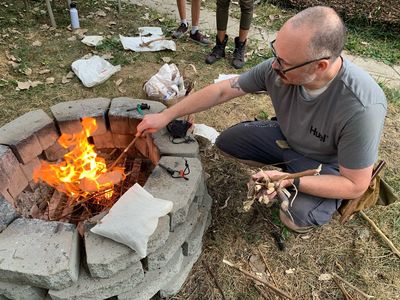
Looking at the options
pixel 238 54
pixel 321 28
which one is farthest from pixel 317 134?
pixel 238 54

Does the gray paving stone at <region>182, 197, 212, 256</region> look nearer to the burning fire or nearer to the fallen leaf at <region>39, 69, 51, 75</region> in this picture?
the burning fire

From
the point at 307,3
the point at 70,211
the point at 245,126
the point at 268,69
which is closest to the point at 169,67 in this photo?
the point at 245,126

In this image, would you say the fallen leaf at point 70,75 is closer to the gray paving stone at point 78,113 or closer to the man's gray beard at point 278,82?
the gray paving stone at point 78,113

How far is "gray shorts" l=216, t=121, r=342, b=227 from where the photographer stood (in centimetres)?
246

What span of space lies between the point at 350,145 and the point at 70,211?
1835 millimetres

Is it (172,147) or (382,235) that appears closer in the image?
(172,147)

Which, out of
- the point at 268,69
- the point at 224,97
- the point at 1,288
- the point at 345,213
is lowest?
the point at 345,213

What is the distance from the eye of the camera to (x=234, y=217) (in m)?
2.93

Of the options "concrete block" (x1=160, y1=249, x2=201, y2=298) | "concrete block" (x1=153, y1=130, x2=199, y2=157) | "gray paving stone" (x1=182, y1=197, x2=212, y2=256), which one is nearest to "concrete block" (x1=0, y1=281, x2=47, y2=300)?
"concrete block" (x1=160, y1=249, x2=201, y2=298)

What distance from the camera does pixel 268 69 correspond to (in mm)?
2527

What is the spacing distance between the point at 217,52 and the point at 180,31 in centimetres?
78

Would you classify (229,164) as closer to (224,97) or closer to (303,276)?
(224,97)

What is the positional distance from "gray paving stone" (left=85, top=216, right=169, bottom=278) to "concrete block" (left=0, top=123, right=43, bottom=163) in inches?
32.3

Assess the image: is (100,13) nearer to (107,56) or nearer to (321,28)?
(107,56)
